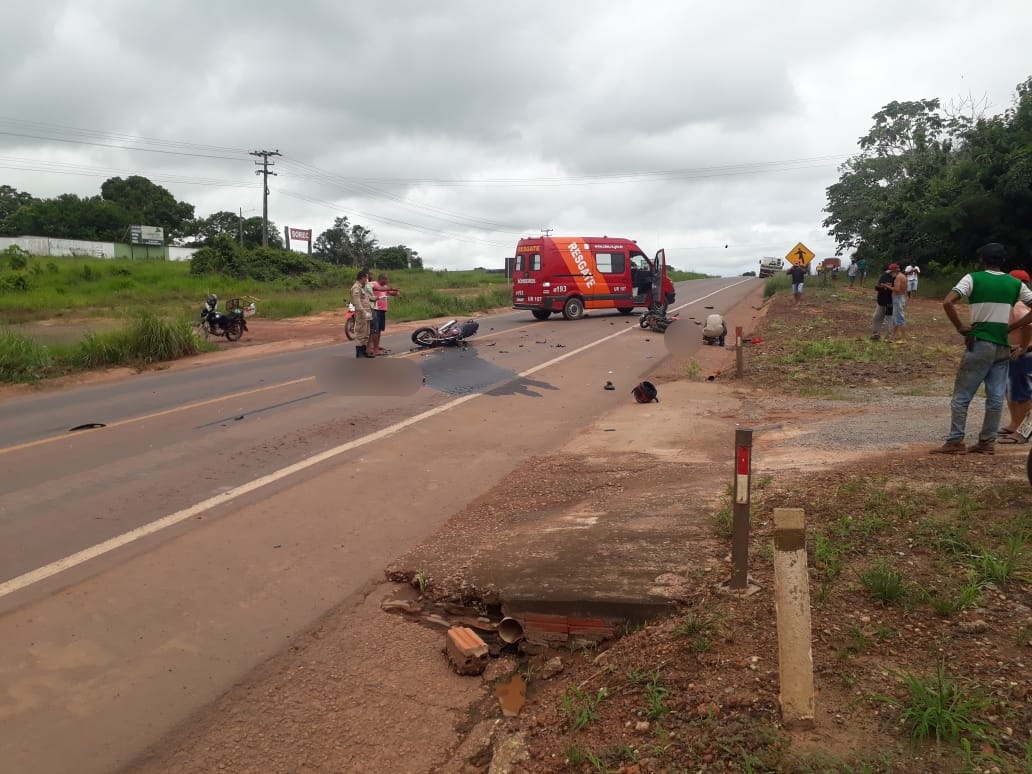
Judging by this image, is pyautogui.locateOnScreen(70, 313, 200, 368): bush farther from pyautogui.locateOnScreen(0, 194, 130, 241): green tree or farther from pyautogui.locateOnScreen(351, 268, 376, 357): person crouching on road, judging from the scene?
pyautogui.locateOnScreen(0, 194, 130, 241): green tree

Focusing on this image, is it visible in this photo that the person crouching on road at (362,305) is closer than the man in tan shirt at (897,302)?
Yes

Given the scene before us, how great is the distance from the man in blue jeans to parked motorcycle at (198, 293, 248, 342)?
1750 centimetres

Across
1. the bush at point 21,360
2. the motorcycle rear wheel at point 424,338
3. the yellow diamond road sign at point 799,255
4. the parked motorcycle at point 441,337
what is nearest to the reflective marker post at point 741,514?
the parked motorcycle at point 441,337

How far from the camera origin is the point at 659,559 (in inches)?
187

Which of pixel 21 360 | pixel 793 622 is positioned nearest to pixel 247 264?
pixel 21 360

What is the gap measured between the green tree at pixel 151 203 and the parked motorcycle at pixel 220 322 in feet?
212

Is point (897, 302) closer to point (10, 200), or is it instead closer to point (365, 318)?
point (365, 318)

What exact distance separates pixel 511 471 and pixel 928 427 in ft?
14.9

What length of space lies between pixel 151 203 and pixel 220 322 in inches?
2702

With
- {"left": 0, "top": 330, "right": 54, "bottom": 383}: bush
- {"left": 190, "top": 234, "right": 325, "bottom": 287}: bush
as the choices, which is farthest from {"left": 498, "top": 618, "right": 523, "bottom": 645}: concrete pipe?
{"left": 190, "top": 234, "right": 325, "bottom": 287}: bush

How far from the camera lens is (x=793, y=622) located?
2.94 metres

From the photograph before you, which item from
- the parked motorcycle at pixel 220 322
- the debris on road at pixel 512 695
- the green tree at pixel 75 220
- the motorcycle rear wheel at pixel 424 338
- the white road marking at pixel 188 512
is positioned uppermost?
the green tree at pixel 75 220

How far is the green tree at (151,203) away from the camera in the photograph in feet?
254

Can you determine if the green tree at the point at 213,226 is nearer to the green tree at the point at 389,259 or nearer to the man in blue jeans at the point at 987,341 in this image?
the green tree at the point at 389,259
